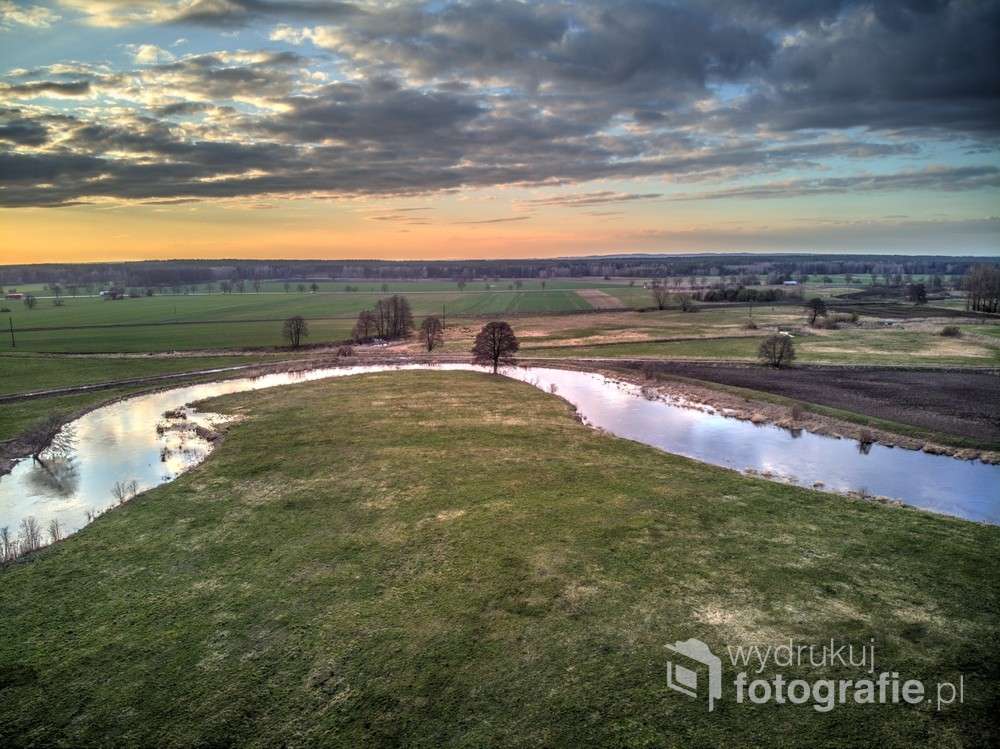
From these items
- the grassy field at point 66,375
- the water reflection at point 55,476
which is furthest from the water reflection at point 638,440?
the grassy field at point 66,375

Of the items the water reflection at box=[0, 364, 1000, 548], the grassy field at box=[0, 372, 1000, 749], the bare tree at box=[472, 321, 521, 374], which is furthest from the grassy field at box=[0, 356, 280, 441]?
the bare tree at box=[472, 321, 521, 374]

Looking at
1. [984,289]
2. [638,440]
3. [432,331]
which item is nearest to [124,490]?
[638,440]

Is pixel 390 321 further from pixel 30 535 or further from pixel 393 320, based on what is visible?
pixel 30 535

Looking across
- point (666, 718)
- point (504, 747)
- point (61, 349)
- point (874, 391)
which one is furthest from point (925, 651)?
point (61, 349)

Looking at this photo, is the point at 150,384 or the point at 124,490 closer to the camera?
the point at 124,490

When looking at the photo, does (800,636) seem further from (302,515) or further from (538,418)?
(538,418)
